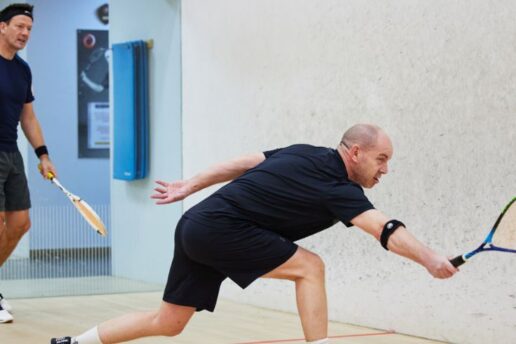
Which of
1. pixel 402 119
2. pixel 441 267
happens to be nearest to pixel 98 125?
pixel 402 119

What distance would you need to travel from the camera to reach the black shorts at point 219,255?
117 inches

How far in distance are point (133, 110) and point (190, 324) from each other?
1.98m

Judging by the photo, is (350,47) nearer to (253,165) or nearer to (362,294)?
(362,294)

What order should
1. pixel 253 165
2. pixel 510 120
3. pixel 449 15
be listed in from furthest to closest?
pixel 449 15 → pixel 510 120 → pixel 253 165

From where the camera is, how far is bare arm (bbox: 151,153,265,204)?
3.22m

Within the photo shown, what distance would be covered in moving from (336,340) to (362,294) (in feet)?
1.57

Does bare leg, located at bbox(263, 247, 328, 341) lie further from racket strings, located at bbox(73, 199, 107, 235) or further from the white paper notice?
the white paper notice

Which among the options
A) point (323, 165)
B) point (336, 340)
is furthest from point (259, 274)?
point (336, 340)

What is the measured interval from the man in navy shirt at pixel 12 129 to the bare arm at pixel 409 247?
7.10 feet

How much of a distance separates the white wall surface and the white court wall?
571mm

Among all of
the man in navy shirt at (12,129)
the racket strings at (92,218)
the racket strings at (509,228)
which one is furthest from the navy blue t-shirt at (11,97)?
the racket strings at (509,228)

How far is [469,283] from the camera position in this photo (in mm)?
4020

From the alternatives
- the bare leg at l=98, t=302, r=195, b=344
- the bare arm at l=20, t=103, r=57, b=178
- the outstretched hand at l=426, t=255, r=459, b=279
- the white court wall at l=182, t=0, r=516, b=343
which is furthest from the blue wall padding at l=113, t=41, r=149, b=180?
the outstretched hand at l=426, t=255, r=459, b=279

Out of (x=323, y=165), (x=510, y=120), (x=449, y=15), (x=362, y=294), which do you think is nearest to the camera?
(x=323, y=165)
